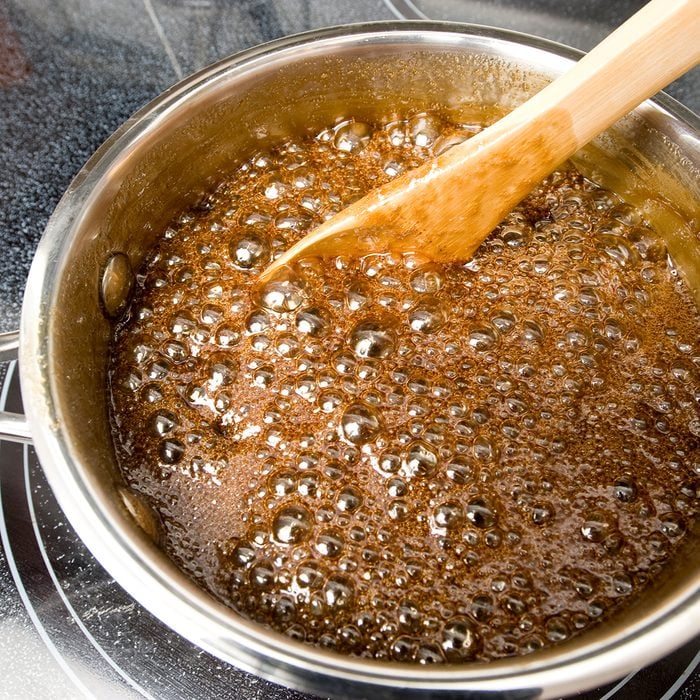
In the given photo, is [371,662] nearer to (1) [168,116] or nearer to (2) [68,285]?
(2) [68,285]

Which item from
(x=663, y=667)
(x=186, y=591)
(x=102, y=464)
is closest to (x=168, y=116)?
(x=102, y=464)

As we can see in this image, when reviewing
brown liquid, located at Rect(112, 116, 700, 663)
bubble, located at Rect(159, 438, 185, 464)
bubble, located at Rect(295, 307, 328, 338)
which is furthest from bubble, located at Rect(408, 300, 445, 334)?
bubble, located at Rect(159, 438, 185, 464)

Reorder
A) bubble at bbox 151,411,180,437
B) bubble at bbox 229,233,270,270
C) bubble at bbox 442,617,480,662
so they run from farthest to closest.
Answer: bubble at bbox 229,233,270,270, bubble at bbox 151,411,180,437, bubble at bbox 442,617,480,662

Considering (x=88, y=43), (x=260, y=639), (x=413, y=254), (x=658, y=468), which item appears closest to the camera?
(x=260, y=639)

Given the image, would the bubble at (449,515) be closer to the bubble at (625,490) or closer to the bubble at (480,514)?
the bubble at (480,514)

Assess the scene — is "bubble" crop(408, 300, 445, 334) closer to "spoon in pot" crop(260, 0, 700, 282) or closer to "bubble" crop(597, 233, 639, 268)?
"spoon in pot" crop(260, 0, 700, 282)

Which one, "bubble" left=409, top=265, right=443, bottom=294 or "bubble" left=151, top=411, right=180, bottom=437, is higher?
"bubble" left=409, top=265, right=443, bottom=294
